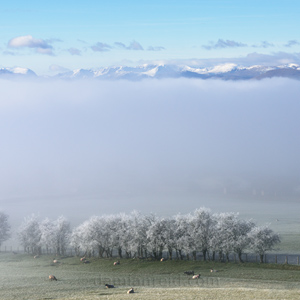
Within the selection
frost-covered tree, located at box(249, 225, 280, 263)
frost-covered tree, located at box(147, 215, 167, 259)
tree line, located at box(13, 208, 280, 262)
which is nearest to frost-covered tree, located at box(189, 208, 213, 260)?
tree line, located at box(13, 208, 280, 262)

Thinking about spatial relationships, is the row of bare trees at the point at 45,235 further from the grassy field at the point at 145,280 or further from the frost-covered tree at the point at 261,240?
the frost-covered tree at the point at 261,240

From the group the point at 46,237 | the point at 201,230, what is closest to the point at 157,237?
the point at 201,230

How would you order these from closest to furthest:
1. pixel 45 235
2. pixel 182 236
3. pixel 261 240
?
pixel 261 240 < pixel 182 236 < pixel 45 235

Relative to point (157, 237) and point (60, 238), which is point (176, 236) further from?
point (60, 238)

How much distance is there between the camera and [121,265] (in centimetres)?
9581

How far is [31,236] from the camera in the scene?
13400 cm

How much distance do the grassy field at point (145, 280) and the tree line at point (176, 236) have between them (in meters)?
6.61

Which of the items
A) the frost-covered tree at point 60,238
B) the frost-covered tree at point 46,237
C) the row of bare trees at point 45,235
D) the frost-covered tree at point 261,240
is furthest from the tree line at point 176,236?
the frost-covered tree at point 46,237

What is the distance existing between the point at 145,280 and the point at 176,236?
30070mm

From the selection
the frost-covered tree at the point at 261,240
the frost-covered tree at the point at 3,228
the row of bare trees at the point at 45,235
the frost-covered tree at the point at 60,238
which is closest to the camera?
the frost-covered tree at the point at 261,240

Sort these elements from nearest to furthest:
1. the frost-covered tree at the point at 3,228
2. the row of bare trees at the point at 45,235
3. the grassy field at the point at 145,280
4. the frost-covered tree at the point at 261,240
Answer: the grassy field at the point at 145,280, the frost-covered tree at the point at 261,240, the row of bare trees at the point at 45,235, the frost-covered tree at the point at 3,228

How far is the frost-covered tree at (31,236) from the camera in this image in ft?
429

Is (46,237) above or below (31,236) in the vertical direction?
below

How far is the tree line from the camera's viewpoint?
9750 cm
